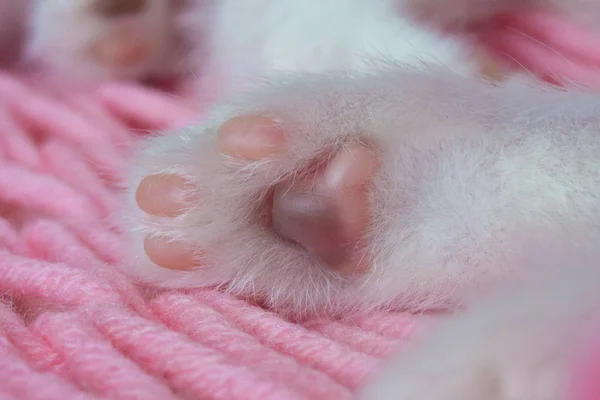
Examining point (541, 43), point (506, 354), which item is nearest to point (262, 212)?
point (506, 354)

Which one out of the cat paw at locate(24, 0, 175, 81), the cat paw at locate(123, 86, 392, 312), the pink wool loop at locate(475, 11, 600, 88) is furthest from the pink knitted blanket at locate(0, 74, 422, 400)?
the pink wool loop at locate(475, 11, 600, 88)

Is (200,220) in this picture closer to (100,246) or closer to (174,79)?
(100,246)

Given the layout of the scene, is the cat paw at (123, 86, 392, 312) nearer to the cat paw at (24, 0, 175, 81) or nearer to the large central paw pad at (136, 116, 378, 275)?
the large central paw pad at (136, 116, 378, 275)

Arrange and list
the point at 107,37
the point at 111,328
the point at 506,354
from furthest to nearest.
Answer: the point at 107,37
the point at 111,328
the point at 506,354

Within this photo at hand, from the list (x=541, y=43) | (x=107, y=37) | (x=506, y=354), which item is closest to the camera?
(x=506, y=354)

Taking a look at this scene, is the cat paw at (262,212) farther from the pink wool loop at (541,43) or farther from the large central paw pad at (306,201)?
the pink wool loop at (541,43)

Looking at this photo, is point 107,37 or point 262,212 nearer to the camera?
point 262,212

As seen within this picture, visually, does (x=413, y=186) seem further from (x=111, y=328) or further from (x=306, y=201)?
(x=111, y=328)

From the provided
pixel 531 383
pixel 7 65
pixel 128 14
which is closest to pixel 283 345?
pixel 531 383
